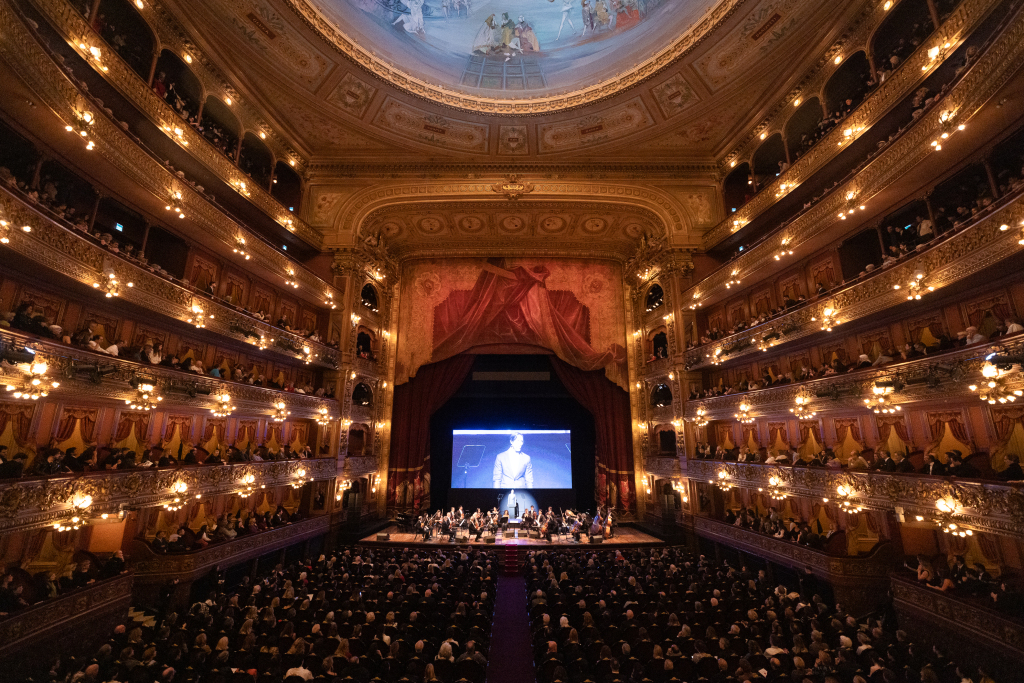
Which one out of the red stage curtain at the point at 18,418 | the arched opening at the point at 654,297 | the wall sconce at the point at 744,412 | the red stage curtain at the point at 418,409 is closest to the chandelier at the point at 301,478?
the red stage curtain at the point at 418,409

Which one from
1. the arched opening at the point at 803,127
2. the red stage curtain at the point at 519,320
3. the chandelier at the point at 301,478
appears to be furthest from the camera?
the red stage curtain at the point at 519,320

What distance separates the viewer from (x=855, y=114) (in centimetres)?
1409

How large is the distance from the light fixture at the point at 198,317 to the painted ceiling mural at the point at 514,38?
11.5 meters

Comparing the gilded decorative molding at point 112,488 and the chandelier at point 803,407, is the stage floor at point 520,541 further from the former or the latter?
the chandelier at point 803,407

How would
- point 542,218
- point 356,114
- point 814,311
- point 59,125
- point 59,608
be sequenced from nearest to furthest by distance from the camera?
1. point 59,608
2. point 59,125
3. point 814,311
4. point 356,114
5. point 542,218

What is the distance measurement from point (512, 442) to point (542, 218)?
41.2 ft

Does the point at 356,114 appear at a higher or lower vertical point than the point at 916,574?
higher

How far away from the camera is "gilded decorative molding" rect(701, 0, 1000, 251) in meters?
10.8

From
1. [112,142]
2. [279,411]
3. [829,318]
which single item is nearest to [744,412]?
[829,318]

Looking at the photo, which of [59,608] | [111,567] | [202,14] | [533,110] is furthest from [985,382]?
[202,14]

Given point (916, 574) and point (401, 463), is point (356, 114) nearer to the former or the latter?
point (401, 463)

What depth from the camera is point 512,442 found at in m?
25.5

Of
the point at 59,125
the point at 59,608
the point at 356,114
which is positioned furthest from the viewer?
the point at 356,114

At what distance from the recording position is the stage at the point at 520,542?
18953 millimetres
